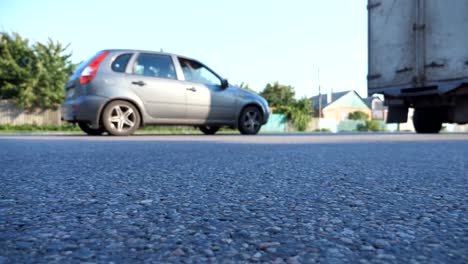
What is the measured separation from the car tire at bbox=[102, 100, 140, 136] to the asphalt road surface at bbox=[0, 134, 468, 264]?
497cm

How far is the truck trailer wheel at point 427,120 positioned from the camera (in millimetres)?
10828

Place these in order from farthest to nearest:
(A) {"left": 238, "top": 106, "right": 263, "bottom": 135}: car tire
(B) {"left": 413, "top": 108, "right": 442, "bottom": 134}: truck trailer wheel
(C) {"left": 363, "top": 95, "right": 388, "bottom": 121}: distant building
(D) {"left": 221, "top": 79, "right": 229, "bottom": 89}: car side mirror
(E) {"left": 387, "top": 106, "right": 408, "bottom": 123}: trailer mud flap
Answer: (C) {"left": 363, "top": 95, "right": 388, "bottom": 121}: distant building < (B) {"left": 413, "top": 108, "right": 442, "bottom": 134}: truck trailer wheel < (E) {"left": 387, "top": 106, "right": 408, "bottom": 123}: trailer mud flap < (A) {"left": 238, "top": 106, "right": 263, "bottom": 135}: car tire < (D) {"left": 221, "top": 79, "right": 229, "bottom": 89}: car side mirror

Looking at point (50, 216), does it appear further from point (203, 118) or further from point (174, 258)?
point (203, 118)

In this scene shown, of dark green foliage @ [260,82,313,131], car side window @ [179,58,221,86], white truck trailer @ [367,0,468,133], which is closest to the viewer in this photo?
white truck trailer @ [367,0,468,133]

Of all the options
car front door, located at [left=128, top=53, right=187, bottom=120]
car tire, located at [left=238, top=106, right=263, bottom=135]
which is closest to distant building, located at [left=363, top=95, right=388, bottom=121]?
car tire, located at [left=238, top=106, right=263, bottom=135]

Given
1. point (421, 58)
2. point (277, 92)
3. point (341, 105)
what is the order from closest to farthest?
point (421, 58) → point (277, 92) → point (341, 105)

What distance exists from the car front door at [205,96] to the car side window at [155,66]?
0.94 feet

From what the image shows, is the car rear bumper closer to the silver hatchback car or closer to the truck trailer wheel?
the silver hatchback car

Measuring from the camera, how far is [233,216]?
4.88 feet

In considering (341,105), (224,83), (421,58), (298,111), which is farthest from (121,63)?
(341,105)

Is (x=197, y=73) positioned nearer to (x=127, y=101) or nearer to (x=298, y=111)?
(x=127, y=101)

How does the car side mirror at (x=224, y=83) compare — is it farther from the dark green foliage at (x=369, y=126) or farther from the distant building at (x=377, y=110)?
the distant building at (x=377, y=110)

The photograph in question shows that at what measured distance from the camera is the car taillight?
25.4 feet

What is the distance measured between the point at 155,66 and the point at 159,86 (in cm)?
46
